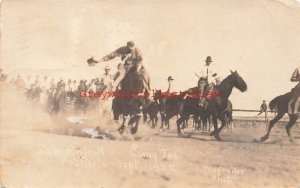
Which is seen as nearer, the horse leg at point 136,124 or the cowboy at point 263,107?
the cowboy at point 263,107

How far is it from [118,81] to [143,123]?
12.6 inches

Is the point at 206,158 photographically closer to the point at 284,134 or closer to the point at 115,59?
the point at 284,134

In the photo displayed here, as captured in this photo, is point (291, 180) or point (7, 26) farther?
point (7, 26)

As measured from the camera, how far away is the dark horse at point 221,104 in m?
2.91

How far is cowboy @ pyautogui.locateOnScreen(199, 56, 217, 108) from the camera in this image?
2.92m

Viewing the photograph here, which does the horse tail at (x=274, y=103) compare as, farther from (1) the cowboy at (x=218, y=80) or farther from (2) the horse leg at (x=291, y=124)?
A: (1) the cowboy at (x=218, y=80)

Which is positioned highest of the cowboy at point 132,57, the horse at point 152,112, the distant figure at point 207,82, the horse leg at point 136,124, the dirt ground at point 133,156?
the cowboy at point 132,57

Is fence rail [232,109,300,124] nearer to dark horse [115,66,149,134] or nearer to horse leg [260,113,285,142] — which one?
horse leg [260,113,285,142]

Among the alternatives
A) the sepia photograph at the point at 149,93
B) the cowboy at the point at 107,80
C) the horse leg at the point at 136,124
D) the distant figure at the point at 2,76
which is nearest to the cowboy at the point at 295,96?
the sepia photograph at the point at 149,93

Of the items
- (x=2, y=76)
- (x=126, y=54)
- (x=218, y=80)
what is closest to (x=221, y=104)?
(x=218, y=80)

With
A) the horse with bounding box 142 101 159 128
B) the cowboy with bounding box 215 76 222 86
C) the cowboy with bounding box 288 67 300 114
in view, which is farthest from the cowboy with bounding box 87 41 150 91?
the cowboy with bounding box 288 67 300 114

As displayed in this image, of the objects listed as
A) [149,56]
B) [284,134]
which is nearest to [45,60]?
[149,56]

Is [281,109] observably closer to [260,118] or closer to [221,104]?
[260,118]

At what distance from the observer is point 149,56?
2969 millimetres
